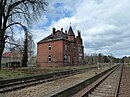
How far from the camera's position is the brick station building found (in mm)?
62675

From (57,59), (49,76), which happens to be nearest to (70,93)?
(49,76)

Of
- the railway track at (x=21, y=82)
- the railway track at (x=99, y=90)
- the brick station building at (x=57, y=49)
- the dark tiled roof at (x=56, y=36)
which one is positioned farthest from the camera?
the dark tiled roof at (x=56, y=36)

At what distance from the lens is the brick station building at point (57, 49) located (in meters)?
62.7

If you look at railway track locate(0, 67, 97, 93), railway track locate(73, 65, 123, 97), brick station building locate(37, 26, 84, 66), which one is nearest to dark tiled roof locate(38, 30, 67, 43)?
brick station building locate(37, 26, 84, 66)

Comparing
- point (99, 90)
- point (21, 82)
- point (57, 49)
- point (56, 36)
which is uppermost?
point (56, 36)

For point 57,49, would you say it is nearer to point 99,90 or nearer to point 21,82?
point 21,82

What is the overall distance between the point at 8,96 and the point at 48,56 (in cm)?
5427

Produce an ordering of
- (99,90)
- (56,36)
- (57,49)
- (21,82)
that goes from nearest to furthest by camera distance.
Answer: (99,90) < (21,82) < (57,49) < (56,36)

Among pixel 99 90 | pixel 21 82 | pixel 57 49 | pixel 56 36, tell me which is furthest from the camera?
pixel 56 36

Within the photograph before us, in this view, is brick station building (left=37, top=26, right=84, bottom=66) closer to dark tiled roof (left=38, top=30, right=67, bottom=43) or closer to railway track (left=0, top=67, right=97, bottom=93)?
dark tiled roof (left=38, top=30, right=67, bottom=43)

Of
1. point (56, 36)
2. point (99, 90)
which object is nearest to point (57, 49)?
point (56, 36)

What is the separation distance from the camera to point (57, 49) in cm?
6347

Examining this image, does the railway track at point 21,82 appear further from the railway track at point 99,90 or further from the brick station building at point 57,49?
the brick station building at point 57,49

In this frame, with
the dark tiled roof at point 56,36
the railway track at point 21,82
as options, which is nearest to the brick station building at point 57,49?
the dark tiled roof at point 56,36
